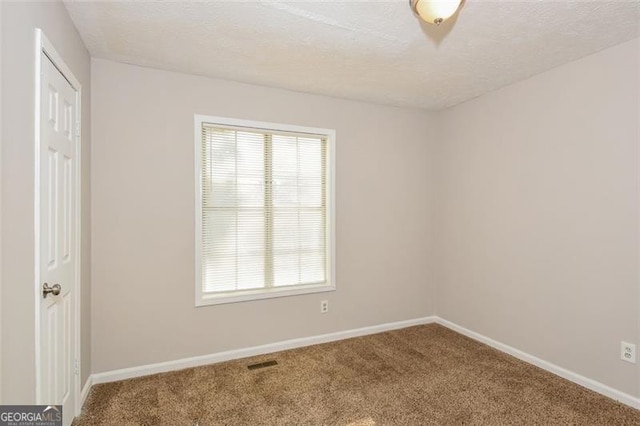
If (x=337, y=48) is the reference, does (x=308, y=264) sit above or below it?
below

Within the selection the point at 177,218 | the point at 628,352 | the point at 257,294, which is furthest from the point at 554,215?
the point at 177,218

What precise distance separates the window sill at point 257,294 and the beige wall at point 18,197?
1564 millimetres

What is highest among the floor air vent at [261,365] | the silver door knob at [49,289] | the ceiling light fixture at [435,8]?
the ceiling light fixture at [435,8]

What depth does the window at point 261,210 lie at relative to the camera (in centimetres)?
312

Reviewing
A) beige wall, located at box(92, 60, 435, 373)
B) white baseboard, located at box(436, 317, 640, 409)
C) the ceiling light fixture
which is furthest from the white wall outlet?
the ceiling light fixture

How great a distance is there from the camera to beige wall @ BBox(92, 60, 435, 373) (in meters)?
2.73

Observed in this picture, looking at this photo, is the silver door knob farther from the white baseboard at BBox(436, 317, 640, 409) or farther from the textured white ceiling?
the white baseboard at BBox(436, 317, 640, 409)

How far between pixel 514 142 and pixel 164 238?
3302 mm

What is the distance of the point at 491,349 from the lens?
333 cm

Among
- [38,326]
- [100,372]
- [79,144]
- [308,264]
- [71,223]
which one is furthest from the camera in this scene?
[308,264]

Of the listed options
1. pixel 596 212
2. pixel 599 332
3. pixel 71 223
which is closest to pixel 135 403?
pixel 71 223

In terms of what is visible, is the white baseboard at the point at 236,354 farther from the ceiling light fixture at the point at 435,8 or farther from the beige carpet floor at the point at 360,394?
the ceiling light fixture at the point at 435,8

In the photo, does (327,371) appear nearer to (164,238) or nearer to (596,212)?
(164,238)

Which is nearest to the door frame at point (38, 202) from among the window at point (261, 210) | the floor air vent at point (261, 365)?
the window at point (261, 210)
